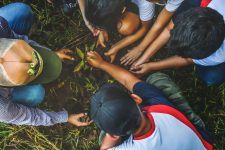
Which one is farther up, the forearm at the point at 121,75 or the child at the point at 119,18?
the child at the point at 119,18

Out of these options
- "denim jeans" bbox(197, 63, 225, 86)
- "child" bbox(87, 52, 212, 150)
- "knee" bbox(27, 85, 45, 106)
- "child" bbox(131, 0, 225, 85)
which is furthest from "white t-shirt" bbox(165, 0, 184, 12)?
"knee" bbox(27, 85, 45, 106)

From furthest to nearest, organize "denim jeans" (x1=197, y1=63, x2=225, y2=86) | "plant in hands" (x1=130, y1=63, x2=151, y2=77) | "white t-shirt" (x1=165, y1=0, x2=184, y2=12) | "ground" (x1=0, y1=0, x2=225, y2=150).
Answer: "ground" (x1=0, y1=0, x2=225, y2=150) → "plant in hands" (x1=130, y1=63, x2=151, y2=77) → "denim jeans" (x1=197, y1=63, x2=225, y2=86) → "white t-shirt" (x1=165, y1=0, x2=184, y2=12)

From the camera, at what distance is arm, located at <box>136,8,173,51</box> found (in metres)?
2.35

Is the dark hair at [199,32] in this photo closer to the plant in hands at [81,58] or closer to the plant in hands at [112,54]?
the plant in hands at [112,54]

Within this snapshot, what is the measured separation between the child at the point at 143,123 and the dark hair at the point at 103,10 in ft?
1.61

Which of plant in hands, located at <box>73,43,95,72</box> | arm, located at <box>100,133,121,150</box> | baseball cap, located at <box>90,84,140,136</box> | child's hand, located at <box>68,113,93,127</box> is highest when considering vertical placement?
baseball cap, located at <box>90,84,140,136</box>

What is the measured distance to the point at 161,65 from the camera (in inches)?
98.8

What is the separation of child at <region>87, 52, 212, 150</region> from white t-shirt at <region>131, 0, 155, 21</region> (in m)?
0.60

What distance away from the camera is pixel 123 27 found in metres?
2.49

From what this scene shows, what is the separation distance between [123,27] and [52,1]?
63cm

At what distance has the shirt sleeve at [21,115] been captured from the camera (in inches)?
75.9

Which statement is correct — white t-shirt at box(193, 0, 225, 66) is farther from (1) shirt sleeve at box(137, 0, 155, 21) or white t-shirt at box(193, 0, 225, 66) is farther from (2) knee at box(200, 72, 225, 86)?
(1) shirt sleeve at box(137, 0, 155, 21)

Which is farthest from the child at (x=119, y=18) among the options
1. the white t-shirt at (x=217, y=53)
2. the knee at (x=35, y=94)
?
the knee at (x=35, y=94)

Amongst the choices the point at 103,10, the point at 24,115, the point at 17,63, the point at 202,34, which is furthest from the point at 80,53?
the point at 202,34
